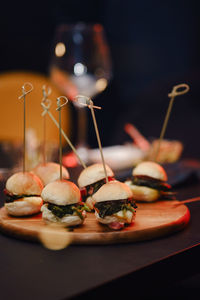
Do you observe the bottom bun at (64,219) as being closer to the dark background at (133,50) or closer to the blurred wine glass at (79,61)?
the blurred wine glass at (79,61)

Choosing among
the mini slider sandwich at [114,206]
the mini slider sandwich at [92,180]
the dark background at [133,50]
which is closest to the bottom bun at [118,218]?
the mini slider sandwich at [114,206]

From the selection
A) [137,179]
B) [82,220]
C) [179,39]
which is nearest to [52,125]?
[179,39]

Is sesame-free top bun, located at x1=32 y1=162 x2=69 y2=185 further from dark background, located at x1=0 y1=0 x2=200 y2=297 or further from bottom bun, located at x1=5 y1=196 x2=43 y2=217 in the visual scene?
dark background, located at x1=0 y1=0 x2=200 y2=297

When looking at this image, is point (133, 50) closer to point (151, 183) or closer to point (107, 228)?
point (151, 183)

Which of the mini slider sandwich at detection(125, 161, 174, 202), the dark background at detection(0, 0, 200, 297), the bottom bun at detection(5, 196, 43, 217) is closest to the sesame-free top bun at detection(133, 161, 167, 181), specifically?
the mini slider sandwich at detection(125, 161, 174, 202)

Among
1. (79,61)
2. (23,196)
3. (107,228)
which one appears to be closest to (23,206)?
(23,196)

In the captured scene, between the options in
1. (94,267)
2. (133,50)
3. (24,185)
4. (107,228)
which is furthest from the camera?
(133,50)
